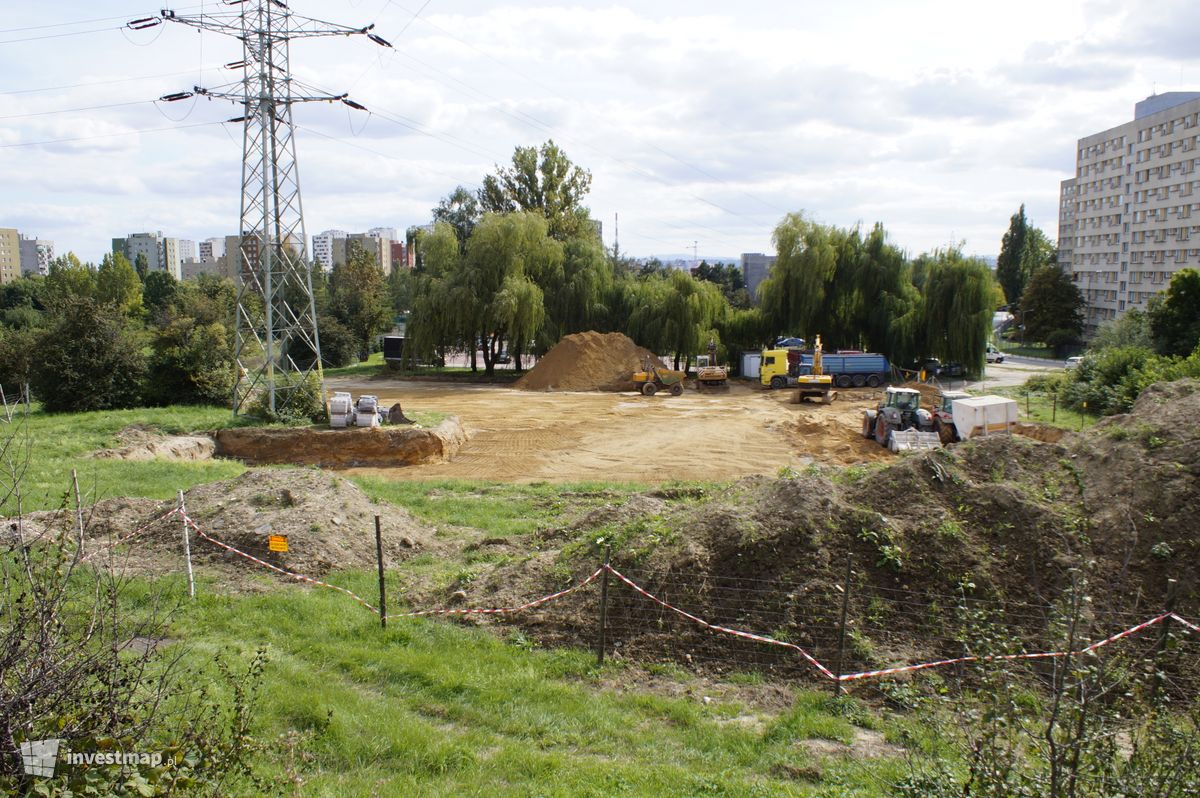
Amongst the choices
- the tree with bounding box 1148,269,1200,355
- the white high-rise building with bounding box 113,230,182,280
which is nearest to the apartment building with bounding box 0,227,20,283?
the white high-rise building with bounding box 113,230,182,280

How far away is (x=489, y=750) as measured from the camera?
21.1ft

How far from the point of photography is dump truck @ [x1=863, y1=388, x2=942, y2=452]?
2369cm

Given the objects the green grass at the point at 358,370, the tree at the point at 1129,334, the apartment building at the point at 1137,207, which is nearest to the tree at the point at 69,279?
the green grass at the point at 358,370

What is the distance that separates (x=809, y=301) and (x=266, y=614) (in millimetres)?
39881

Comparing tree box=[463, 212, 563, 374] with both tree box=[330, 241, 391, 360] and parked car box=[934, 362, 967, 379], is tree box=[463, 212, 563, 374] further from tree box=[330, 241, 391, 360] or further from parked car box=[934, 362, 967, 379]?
parked car box=[934, 362, 967, 379]

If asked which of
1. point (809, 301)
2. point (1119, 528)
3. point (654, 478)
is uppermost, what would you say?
point (809, 301)

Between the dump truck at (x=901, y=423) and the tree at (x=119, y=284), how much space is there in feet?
208

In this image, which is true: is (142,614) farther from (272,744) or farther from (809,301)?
(809,301)

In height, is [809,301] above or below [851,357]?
above

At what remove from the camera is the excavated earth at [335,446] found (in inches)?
939

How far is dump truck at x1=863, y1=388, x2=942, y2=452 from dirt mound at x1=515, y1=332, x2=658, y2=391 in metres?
17.2

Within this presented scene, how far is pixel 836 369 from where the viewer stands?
3969cm

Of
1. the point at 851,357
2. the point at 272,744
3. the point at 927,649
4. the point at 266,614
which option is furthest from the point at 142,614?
A: the point at 851,357

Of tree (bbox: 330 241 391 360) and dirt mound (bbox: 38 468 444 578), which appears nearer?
dirt mound (bbox: 38 468 444 578)
